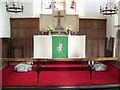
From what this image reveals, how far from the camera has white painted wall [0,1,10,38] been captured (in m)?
8.56

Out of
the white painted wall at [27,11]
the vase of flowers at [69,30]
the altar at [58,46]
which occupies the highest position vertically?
the white painted wall at [27,11]

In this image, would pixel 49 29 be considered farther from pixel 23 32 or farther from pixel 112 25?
pixel 112 25

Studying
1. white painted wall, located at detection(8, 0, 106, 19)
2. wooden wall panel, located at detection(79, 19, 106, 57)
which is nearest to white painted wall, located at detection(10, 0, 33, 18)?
white painted wall, located at detection(8, 0, 106, 19)

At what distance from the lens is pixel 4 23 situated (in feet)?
29.6

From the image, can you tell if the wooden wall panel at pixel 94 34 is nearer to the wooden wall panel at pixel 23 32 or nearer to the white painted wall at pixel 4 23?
the wooden wall panel at pixel 23 32

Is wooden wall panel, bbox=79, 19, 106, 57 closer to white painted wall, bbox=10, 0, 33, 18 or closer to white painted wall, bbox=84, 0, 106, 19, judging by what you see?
white painted wall, bbox=84, 0, 106, 19

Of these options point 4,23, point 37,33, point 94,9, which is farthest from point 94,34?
point 4,23

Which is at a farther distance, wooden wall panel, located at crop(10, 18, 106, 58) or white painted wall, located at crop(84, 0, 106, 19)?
white painted wall, located at crop(84, 0, 106, 19)

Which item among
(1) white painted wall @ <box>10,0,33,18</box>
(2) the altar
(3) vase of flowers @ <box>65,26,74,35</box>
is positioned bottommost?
(2) the altar

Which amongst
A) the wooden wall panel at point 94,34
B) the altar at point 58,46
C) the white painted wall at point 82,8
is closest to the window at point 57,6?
the white painted wall at point 82,8

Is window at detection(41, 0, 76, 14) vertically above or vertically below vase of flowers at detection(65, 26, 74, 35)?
above

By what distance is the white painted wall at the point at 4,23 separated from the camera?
856 cm

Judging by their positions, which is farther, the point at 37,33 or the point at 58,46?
the point at 37,33

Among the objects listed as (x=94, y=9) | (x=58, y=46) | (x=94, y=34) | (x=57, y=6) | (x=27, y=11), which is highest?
(x=57, y=6)
